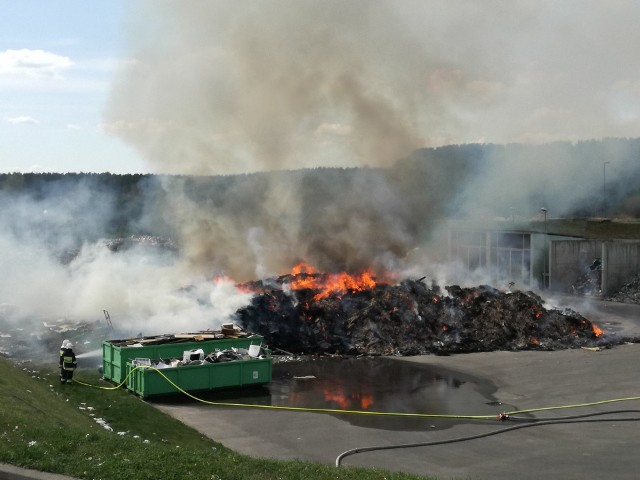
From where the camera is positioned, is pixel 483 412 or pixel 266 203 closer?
pixel 483 412

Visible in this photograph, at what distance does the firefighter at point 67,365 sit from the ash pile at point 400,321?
9.15m

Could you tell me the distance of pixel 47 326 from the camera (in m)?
30.4

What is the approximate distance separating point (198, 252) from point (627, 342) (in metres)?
24.6

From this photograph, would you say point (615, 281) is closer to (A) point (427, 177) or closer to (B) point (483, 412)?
(A) point (427, 177)

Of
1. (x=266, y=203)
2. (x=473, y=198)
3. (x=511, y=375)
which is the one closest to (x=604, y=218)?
(x=473, y=198)

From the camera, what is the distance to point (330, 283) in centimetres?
3148

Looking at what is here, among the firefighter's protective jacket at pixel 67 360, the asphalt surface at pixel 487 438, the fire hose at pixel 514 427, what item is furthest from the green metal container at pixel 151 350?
the fire hose at pixel 514 427

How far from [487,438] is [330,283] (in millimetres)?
16734

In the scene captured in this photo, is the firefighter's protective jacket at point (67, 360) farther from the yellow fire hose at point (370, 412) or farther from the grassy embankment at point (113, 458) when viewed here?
the grassy embankment at point (113, 458)

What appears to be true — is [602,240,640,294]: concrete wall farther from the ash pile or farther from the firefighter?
the firefighter

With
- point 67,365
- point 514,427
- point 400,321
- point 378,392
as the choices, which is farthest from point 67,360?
point 400,321

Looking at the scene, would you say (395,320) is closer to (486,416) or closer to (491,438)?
(486,416)

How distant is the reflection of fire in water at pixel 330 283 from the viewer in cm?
2994

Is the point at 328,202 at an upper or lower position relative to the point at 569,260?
upper
